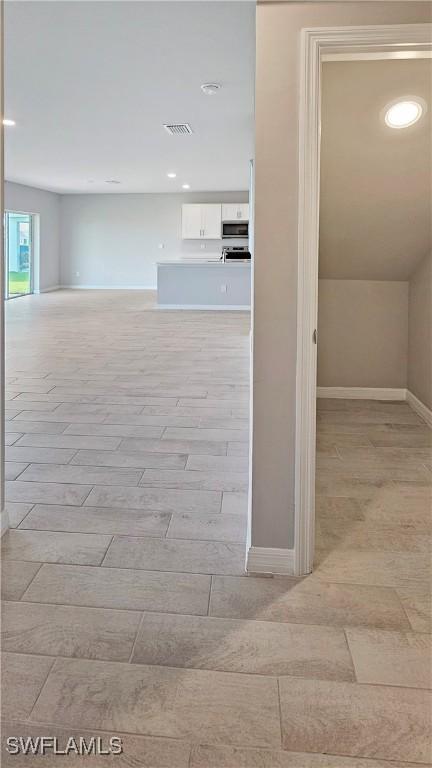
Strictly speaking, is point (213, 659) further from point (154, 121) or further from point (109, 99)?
point (154, 121)

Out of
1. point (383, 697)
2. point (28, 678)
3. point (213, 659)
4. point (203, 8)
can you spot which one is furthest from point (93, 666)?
point (203, 8)

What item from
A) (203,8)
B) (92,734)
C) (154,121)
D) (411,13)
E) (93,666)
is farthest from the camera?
(154,121)

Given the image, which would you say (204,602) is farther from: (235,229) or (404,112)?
(235,229)

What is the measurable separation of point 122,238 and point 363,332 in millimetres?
11837

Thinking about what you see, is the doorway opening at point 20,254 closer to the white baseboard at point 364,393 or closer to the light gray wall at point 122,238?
the light gray wall at point 122,238

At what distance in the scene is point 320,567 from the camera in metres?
2.27

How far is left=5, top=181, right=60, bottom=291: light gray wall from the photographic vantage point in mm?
13266

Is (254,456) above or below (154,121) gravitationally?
below

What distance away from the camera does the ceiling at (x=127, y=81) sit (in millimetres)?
3926

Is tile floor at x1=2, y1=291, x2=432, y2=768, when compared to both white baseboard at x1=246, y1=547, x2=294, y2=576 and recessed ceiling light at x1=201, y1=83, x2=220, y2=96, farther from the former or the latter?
recessed ceiling light at x1=201, y1=83, x2=220, y2=96

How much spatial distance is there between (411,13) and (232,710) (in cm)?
220

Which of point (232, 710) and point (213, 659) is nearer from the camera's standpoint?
point (232, 710)

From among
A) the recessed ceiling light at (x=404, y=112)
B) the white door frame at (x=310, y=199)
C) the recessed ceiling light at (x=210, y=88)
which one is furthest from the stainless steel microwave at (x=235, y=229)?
the white door frame at (x=310, y=199)

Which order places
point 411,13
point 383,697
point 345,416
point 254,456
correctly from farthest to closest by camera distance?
point 345,416 < point 254,456 < point 411,13 < point 383,697
